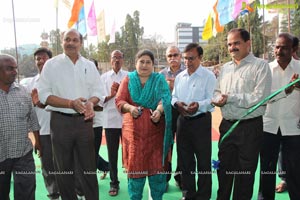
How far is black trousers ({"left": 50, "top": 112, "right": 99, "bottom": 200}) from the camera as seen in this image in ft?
10.2

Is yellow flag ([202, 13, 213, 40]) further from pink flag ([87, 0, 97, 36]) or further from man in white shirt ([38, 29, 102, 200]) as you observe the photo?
man in white shirt ([38, 29, 102, 200])

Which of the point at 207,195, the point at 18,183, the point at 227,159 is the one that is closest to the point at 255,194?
the point at 207,195

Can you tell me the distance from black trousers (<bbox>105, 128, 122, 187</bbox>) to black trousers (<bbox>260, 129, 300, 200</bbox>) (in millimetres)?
1929

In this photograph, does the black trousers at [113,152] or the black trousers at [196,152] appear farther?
the black trousers at [113,152]

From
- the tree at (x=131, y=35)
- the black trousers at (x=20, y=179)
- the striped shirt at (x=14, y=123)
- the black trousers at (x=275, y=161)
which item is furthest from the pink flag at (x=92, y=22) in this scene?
the tree at (x=131, y=35)

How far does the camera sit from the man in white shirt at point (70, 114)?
123 inches

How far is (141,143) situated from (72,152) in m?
0.73

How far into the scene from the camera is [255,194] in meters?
3.96

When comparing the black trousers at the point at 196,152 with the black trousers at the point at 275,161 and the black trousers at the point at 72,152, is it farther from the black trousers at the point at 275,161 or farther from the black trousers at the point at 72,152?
the black trousers at the point at 72,152

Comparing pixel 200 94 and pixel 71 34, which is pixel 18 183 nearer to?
pixel 71 34

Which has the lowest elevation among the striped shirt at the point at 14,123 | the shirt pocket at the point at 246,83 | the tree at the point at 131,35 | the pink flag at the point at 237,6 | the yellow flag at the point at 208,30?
the striped shirt at the point at 14,123

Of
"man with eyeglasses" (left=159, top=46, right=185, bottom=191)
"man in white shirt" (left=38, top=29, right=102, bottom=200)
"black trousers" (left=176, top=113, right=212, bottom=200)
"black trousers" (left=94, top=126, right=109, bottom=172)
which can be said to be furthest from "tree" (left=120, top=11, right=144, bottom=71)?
"man in white shirt" (left=38, top=29, right=102, bottom=200)

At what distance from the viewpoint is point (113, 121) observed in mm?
4324

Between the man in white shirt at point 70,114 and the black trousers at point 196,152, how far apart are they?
1.11 meters
